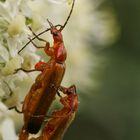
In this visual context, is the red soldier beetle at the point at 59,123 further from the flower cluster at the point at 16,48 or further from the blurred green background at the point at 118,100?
the blurred green background at the point at 118,100

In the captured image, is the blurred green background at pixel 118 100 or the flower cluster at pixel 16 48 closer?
the flower cluster at pixel 16 48

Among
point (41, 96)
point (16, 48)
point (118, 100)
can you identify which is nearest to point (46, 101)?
point (41, 96)

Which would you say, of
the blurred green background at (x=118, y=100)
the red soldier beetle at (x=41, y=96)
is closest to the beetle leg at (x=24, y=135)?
the red soldier beetle at (x=41, y=96)

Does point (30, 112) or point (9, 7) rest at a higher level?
point (9, 7)

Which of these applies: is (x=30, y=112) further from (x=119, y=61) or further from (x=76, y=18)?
(x=119, y=61)

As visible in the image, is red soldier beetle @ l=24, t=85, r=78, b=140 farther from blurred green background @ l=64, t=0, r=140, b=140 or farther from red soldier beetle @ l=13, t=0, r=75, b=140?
blurred green background @ l=64, t=0, r=140, b=140

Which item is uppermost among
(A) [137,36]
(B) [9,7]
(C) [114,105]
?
(B) [9,7]

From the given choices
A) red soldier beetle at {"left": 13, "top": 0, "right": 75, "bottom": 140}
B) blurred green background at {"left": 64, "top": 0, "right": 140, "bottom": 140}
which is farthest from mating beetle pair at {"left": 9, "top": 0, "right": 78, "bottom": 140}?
blurred green background at {"left": 64, "top": 0, "right": 140, "bottom": 140}

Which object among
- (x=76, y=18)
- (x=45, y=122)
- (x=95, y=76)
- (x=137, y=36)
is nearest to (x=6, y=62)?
(x=45, y=122)
